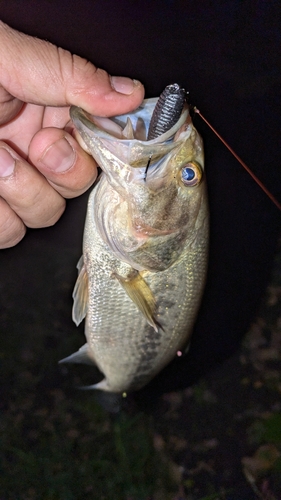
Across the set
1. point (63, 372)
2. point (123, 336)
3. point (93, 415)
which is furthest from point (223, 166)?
point (93, 415)

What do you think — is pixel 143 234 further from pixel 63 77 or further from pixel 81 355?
pixel 81 355

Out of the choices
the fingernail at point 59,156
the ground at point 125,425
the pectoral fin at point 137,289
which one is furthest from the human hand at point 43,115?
the ground at point 125,425

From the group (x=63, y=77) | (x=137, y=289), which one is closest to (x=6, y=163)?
(x=63, y=77)

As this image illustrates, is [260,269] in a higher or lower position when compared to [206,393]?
higher

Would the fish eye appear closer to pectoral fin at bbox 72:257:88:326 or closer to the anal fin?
pectoral fin at bbox 72:257:88:326

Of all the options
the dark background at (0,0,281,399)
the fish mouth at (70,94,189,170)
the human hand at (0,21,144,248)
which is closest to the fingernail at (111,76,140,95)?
the human hand at (0,21,144,248)

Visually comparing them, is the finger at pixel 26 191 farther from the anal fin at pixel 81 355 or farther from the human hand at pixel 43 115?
the anal fin at pixel 81 355

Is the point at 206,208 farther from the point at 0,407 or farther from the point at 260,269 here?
the point at 0,407
